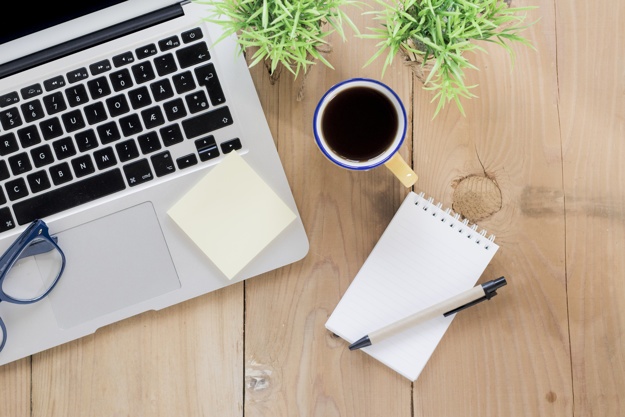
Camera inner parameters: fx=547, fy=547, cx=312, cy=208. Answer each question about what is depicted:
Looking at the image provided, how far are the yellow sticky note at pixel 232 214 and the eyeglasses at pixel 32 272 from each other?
0.14m

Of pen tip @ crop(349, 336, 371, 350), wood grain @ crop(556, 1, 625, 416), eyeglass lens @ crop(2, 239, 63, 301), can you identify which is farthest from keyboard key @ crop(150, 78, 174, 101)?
wood grain @ crop(556, 1, 625, 416)

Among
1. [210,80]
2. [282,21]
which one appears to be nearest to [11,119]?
[210,80]

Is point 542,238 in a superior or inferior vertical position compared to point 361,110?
inferior

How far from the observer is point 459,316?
0.66 m

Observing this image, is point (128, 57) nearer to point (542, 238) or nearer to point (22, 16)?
point (22, 16)

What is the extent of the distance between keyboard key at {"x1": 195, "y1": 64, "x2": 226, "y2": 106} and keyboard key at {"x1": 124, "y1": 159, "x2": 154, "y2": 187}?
102mm

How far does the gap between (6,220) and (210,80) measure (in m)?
0.27

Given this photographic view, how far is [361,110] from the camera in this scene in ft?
1.93

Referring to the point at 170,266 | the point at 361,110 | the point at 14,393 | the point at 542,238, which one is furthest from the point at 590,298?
the point at 14,393

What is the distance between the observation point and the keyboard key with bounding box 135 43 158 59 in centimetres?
60

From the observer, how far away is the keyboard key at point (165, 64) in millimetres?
597

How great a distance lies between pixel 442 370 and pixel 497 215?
20 centimetres

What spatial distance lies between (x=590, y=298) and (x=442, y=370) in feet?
0.65

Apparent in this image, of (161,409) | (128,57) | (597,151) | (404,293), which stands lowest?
(161,409)
